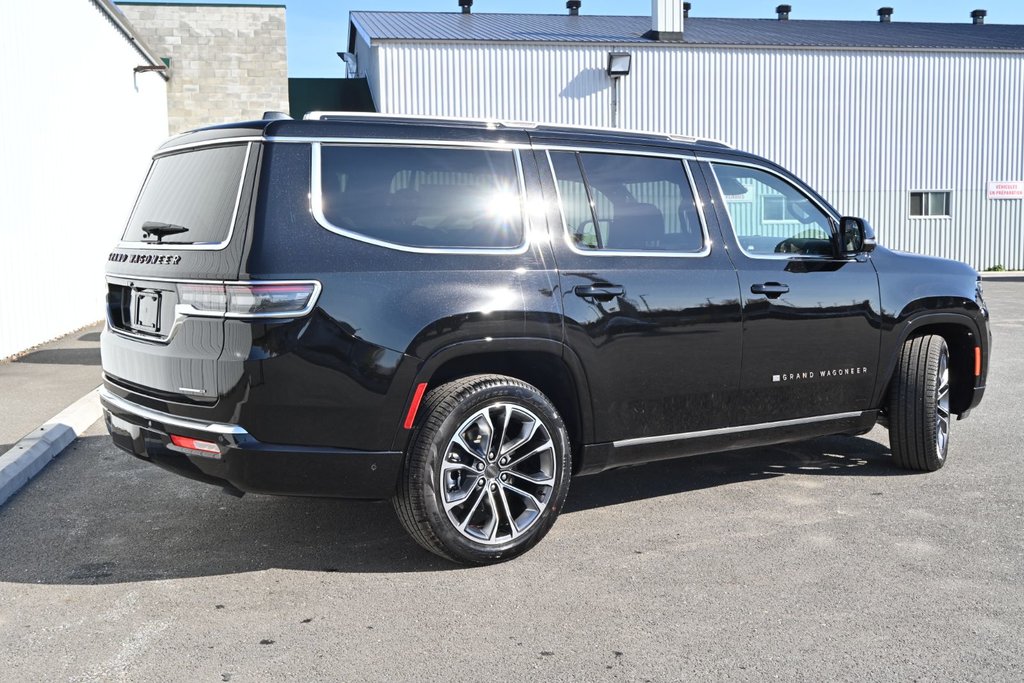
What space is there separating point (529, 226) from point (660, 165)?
3.27 ft

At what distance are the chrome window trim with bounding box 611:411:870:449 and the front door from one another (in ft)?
0.09

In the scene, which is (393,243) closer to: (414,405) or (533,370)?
(414,405)

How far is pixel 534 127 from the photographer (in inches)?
180

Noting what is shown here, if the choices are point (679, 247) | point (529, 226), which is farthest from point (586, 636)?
point (679, 247)

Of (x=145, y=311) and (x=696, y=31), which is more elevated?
(x=696, y=31)

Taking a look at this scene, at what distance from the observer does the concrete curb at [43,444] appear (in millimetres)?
5434

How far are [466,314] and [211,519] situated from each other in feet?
6.09

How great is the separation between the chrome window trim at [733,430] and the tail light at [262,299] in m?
1.67

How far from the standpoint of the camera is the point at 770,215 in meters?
5.13

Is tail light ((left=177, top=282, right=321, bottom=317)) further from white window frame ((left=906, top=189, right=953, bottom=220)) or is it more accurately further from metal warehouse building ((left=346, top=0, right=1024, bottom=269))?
white window frame ((left=906, top=189, right=953, bottom=220))

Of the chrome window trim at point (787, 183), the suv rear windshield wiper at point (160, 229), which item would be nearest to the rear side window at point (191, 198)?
the suv rear windshield wiper at point (160, 229)

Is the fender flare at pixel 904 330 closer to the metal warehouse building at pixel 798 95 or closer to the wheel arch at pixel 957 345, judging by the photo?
the wheel arch at pixel 957 345

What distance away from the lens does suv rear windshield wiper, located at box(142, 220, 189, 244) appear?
4.12 meters

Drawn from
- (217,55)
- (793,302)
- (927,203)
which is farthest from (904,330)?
(927,203)
